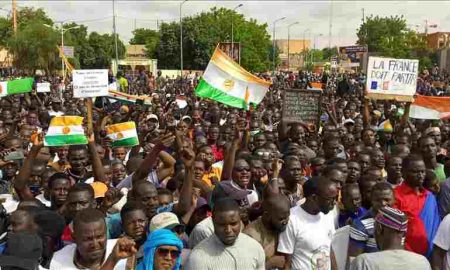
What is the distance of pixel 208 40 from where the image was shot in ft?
174

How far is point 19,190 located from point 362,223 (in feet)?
9.59

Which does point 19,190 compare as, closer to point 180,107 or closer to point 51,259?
point 51,259

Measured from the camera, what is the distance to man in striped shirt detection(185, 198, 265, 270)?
3.53 meters

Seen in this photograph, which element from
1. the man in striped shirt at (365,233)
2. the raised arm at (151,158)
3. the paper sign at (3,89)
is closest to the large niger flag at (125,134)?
the raised arm at (151,158)

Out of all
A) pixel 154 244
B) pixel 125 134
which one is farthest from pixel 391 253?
pixel 125 134

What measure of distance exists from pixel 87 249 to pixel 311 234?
5.04 feet

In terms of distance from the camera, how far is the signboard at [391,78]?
1005 centimetres

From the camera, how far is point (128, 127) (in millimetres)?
7734

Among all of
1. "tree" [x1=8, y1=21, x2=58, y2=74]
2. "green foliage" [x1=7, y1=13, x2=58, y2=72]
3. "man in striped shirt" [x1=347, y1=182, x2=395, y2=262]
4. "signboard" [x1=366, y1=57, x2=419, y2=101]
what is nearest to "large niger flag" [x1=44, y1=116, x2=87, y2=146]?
"man in striped shirt" [x1=347, y1=182, x2=395, y2=262]

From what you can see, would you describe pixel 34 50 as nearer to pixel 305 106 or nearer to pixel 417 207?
pixel 305 106

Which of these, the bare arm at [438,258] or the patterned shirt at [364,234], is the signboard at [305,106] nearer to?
the patterned shirt at [364,234]

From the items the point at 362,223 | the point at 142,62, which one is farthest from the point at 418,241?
the point at 142,62

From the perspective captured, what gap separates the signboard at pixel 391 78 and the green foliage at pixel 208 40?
41.7m

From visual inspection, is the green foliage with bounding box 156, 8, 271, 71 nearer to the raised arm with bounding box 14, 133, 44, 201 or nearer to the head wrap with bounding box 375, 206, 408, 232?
the raised arm with bounding box 14, 133, 44, 201
